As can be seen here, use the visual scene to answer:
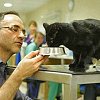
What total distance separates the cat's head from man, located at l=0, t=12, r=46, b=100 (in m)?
0.06

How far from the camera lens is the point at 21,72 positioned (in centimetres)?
80

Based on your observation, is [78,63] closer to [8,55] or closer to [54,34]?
[54,34]

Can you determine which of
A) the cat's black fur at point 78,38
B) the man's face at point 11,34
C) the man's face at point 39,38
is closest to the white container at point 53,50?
the cat's black fur at point 78,38

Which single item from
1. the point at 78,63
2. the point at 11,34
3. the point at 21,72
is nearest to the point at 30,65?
the point at 21,72

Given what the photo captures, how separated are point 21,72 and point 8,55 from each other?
0.36 m

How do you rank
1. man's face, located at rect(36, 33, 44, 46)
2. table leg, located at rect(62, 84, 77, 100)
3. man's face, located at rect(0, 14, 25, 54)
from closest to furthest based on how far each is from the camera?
table leg, located at rect(62, 84, 77, 100) < man's face, located at rect(0, 14, 25, 54) < man's face, located at rect(36, 33, 44, 46)

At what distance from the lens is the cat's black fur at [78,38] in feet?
2.46

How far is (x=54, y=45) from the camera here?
76 cm

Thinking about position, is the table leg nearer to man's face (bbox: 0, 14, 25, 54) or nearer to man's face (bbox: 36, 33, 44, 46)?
man's face (bbox: 0, 14, 25, 54)

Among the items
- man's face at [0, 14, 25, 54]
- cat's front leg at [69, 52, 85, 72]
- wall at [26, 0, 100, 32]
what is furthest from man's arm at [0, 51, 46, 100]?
wall at [26, 0, 100, 32]

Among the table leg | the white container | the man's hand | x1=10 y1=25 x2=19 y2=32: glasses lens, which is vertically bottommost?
the table leg

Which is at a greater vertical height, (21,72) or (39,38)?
(39,38)

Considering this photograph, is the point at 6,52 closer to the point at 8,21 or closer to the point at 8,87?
the point at 8,21

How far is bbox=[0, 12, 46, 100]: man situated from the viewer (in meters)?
0.78
